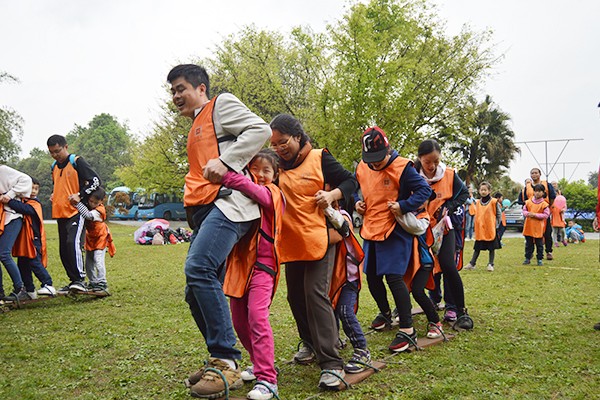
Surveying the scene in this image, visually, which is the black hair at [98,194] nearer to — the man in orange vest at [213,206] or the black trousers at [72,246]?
the black trousers at [72,246]

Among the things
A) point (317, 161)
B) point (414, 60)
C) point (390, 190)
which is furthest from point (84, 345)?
point (414, 60)

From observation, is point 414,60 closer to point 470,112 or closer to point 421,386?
point 470,112

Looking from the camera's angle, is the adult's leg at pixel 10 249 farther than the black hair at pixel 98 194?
No

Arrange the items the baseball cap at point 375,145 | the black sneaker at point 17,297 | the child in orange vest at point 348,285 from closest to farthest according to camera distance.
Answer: the child in orange vest at point 348,285, the baseball cap at point 375,145, the black sneaker at point 17,297

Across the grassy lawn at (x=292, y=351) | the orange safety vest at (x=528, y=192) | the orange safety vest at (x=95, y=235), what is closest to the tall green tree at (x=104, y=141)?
the orange safety vest at (x=528, y=192)

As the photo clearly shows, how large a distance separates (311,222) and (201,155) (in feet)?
3.08

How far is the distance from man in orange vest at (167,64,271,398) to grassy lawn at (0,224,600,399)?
0.37 m

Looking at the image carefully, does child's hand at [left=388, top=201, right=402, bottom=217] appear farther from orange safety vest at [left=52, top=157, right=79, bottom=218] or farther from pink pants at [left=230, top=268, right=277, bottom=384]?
orange safety vest at [left=52, top=157, right=79, bottom=218]

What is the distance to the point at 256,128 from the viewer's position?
11.9 ft

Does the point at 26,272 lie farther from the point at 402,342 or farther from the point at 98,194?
the point at 402,342

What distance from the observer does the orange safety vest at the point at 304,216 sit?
399 centimetres

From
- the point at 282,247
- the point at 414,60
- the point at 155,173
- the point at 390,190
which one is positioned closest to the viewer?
the point at 282,247

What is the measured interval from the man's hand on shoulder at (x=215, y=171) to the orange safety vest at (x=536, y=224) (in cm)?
1083

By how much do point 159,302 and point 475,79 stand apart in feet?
82.8
